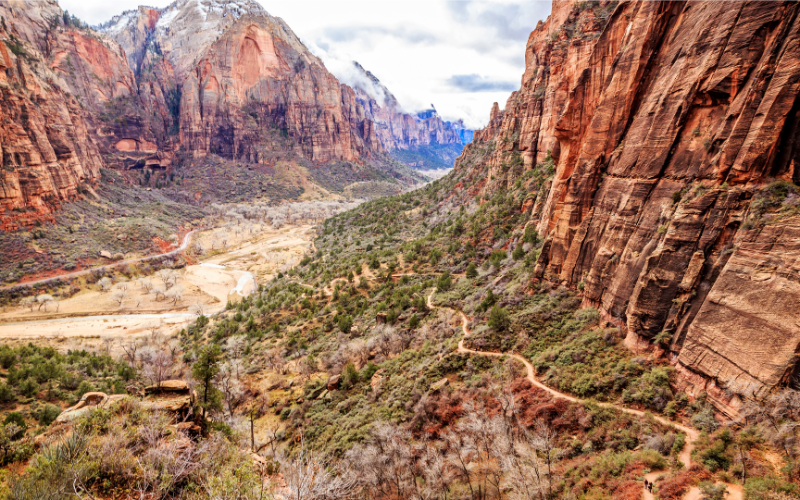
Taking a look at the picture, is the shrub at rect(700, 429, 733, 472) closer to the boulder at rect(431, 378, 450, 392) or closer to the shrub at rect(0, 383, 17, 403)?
the boulder at rect(431, 378, 450, 392)

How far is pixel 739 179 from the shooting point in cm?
1590

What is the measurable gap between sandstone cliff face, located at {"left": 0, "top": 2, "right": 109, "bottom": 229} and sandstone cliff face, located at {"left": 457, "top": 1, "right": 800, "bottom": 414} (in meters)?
105

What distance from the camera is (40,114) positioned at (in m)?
85.8

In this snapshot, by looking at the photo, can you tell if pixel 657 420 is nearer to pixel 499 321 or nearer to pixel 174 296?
pixel 499 321

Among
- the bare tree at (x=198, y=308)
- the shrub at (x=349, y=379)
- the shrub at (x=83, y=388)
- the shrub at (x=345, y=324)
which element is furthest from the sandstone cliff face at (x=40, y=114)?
the shrub at (x=349, y=379)

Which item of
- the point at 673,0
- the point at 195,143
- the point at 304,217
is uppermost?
the point at 673,0

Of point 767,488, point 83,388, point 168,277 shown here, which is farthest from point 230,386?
point 168,277

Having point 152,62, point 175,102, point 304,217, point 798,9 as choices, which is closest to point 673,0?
point 798,9

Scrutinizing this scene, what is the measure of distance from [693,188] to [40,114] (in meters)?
131

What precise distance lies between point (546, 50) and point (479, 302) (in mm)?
49921

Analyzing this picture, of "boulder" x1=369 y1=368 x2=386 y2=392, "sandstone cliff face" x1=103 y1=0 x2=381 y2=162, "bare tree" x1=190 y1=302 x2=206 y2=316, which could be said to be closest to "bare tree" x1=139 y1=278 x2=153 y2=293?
"bare tree" x1=190 y1=302 x2=206 y2=316

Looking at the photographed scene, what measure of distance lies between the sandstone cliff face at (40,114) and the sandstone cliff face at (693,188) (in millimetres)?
105257

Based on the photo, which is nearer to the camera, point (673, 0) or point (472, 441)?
point (472, 441)

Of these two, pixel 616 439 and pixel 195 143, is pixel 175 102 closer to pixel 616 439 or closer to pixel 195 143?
pixel 195 143
